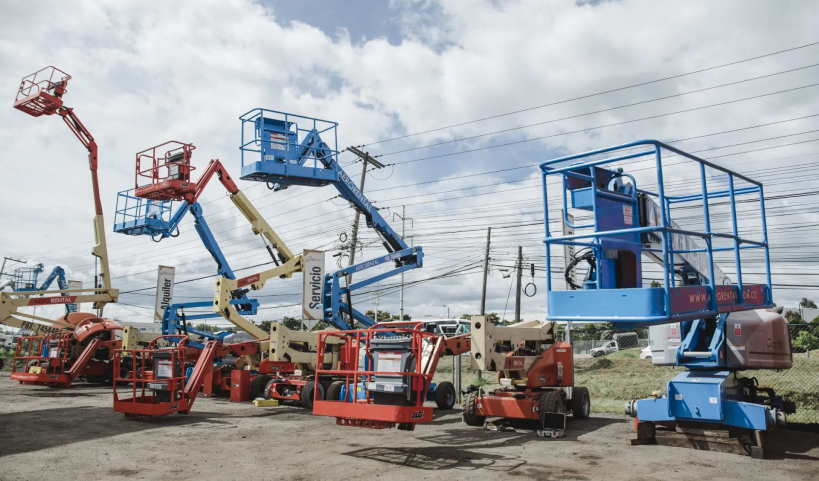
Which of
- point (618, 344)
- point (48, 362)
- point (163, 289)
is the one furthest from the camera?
point (618, 344)

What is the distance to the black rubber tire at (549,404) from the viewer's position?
1082cm

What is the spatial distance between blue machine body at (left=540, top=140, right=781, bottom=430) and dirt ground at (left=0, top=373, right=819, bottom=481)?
741 millimetres

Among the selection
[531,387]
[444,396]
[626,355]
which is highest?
[531,387]

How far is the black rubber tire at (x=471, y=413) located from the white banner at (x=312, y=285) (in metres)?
6.00

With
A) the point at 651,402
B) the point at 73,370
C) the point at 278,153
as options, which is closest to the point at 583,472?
the point at 651,402

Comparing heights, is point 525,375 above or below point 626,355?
above

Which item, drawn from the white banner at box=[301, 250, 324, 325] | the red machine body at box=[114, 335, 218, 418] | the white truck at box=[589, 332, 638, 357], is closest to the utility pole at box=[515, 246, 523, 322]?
the white truck at box=[589, 332, 638, 357]

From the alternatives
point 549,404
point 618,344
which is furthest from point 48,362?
point 618,344

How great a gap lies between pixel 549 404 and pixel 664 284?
5129 millimetres

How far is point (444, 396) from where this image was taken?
15.1 m

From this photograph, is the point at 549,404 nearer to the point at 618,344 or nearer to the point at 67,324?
the point at 67,324

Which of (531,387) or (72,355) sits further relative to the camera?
(72,355)

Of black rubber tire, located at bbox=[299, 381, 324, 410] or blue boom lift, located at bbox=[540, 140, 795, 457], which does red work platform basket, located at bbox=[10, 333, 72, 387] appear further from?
blue boom lift, located at bbox=[540, 140, 795, 457]

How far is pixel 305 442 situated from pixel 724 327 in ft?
22.6
